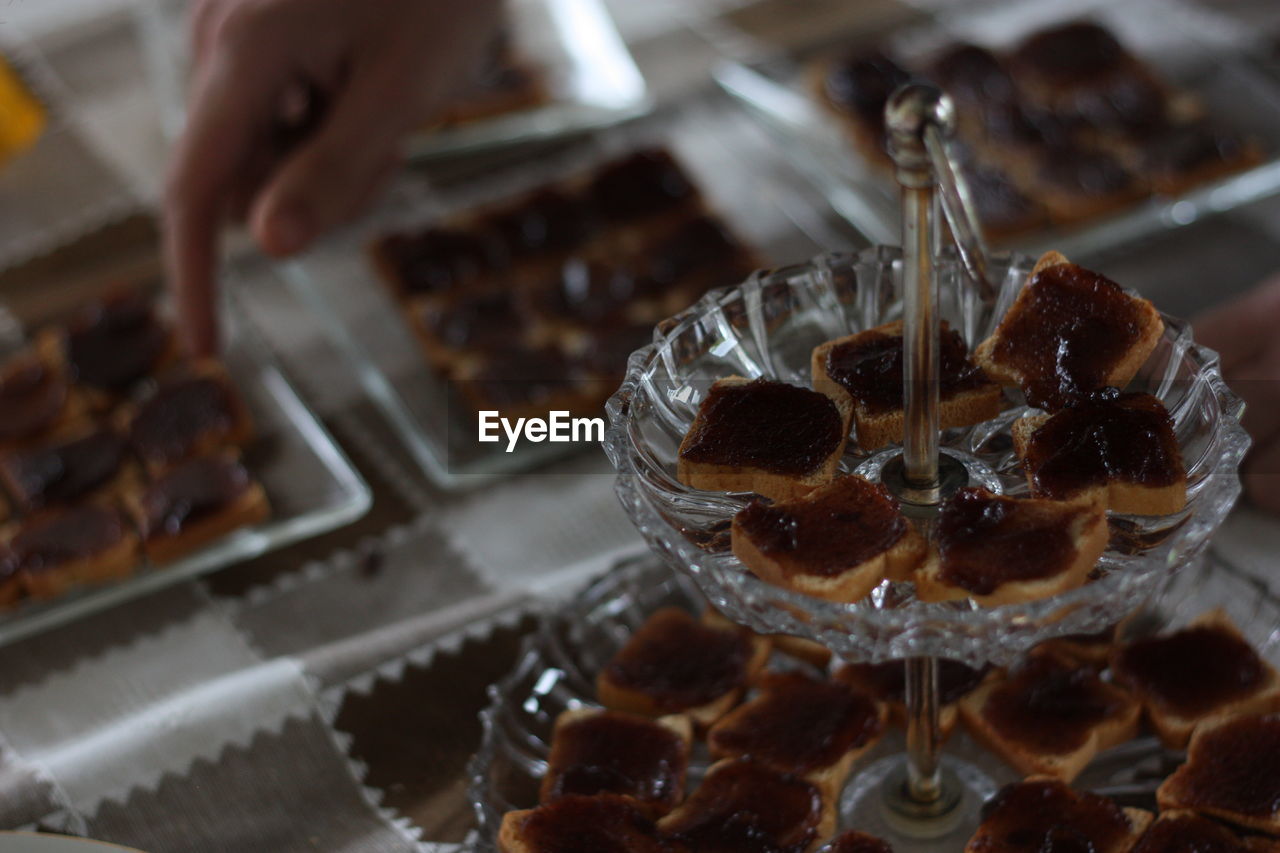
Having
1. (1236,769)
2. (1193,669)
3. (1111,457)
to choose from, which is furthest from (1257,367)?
(1111,457)

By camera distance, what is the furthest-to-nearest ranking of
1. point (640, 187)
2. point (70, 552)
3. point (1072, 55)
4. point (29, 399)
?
point (1072, 55), point (640, 187), point (29, 399), point (70, 552)

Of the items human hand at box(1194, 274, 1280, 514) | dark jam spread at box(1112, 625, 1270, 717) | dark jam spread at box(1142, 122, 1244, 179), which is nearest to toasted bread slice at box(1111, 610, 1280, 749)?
dark jam spread at box(1112, 625, 1270, 717)

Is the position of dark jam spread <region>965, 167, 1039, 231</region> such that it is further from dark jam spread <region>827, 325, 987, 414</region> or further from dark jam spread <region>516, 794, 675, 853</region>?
dark jam spread <region>516, 794, 675, 853</region>

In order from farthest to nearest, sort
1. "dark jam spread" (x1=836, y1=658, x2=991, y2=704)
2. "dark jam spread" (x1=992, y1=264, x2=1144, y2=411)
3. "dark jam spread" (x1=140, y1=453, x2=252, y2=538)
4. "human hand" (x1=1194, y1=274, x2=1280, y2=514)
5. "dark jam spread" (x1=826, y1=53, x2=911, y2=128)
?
"dark jam spread" (x1=826, y1=53, x2=911, y2=128), "dark jam spread" (x1=140, y1=453, x2=252, y2=538), "human hand" (x1=1194, y1=274, x2=1280, y2=514), "dark jam spread" (x1=836, y1=658, x2=991, y2=704), "dark jam spread" (x1=992, y1=264, x2=1144, y2=411)

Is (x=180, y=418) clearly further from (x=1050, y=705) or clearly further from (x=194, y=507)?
(x=1050, y=705)

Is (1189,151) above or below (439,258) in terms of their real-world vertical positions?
below

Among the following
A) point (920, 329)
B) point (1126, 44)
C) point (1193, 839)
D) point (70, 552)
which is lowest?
point (1126, 44)

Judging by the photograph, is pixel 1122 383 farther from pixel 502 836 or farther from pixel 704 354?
pixel 502 836
